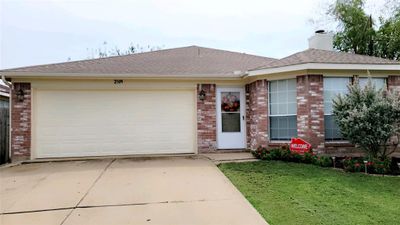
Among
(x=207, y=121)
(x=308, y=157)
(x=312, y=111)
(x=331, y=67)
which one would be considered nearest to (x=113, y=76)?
(x=207, y=121)

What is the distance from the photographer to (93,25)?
13.8m

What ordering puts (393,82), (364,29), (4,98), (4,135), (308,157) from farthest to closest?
(364,29) → (4,98) → (4,135) → (393,82) → (308,157)

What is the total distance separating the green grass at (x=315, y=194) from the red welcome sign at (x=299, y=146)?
681 millimetres

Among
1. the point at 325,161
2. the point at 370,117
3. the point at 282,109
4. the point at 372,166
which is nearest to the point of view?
the point at 372,166

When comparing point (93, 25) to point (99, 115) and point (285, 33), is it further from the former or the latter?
point (285, 33)

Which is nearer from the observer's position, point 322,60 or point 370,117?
point 370,117

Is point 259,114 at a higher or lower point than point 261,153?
higher

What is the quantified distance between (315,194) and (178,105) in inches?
219

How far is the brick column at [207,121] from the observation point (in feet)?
30.4

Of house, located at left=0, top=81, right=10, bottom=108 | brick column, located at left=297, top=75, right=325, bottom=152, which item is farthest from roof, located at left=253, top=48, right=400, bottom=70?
house, located at left=0, top=81, right=10, bottom=108

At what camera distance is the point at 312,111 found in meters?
7.80

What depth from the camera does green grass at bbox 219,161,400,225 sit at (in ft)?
12.5

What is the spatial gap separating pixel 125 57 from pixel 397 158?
9880 mm

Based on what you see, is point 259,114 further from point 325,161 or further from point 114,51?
point 114,51
